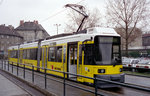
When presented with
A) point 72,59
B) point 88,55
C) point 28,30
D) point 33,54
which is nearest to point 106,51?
point 88,55

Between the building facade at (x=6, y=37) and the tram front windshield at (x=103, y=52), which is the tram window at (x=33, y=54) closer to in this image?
the tram front windshield at (x=103, y=52)

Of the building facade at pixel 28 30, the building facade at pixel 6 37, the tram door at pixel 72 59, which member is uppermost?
the building facade at pixel 28 30

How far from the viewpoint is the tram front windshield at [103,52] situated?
967cm

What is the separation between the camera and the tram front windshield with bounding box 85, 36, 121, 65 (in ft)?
31.7

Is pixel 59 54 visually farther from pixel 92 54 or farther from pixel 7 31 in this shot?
pixel 7 31

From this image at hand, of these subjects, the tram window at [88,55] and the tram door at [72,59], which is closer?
the tram window at [88,55]

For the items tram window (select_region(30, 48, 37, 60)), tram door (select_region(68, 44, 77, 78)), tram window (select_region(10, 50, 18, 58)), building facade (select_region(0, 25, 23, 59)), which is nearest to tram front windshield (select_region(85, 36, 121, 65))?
tram door (select_region(68, 44, 77, 78))

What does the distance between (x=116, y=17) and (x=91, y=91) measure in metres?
23.7

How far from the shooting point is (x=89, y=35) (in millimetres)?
10234

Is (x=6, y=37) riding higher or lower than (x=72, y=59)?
higher

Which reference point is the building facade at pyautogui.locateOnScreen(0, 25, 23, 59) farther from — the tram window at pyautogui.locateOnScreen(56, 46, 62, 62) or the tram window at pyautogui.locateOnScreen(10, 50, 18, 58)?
the tram window at pyautogui.locateOnScreen(56, 46, 62, 62)

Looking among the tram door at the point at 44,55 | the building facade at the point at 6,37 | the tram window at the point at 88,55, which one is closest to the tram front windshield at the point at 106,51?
the tram window at the point at 88,55

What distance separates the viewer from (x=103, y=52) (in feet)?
31.9

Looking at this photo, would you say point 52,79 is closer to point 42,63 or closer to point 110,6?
point 42,63
